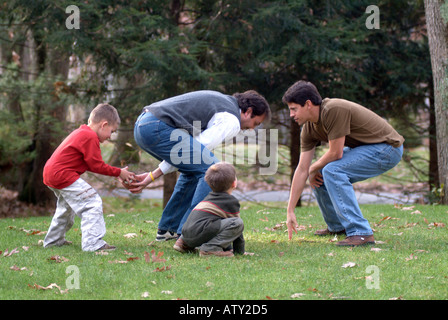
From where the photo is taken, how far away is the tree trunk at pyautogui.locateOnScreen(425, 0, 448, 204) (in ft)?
28.7

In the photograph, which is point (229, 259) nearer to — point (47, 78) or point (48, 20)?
point (48, 20)

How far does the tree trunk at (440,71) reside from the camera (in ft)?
28.7

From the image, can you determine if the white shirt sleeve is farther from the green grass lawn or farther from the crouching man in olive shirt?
the green grass lawn

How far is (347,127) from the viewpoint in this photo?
5.09m

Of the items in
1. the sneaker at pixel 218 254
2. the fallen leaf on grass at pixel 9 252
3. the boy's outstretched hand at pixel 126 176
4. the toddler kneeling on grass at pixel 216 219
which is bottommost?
the fallen leaf on grass at pixel 9 252

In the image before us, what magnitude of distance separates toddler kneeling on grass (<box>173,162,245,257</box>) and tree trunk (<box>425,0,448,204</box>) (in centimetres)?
552

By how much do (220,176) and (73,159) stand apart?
4.82 ft

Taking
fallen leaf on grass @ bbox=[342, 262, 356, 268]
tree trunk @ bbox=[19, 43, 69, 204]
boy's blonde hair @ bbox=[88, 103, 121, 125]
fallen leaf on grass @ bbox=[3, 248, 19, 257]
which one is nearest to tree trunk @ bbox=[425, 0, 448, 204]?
fallen leaf on grass @ bbox=[342, 262, 356, 268]

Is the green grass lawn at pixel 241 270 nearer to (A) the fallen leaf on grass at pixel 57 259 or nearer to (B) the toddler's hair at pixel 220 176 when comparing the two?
(A) the fallen leaf on grass at pixel 57 259

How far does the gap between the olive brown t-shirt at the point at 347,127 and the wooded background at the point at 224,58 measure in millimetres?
4011

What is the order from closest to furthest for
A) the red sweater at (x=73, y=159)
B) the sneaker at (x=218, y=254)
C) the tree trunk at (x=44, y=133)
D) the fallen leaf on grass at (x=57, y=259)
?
the fallen leaf on grass at (x=57, y=259)
the sneaker at (x=218, y=254)
the red sweater at (x=73, y=159)
the tree trunk at (x=44, y=133)

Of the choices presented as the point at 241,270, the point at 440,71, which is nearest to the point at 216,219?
the point at 241,270

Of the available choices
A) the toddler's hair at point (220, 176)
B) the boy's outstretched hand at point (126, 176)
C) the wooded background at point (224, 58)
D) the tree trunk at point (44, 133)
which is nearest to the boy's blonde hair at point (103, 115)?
the boy's outstretched hand at point (126, 176)

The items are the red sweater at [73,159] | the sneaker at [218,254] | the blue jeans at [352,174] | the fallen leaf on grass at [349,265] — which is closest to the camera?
the fallen leaf on grass at [349,265]
